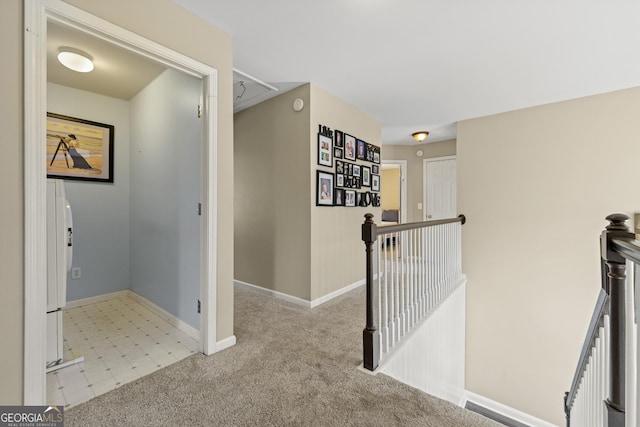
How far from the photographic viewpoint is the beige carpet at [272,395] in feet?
4.53

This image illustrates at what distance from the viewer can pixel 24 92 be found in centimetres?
123

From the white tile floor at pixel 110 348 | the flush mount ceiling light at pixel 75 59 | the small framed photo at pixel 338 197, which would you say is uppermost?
the flush mount ceiling light at pixel 75 59

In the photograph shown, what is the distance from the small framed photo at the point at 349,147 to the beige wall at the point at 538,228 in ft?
5.90

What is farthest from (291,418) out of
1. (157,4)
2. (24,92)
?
(157,4)

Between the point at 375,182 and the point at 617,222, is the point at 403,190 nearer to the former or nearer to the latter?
the point at 375,182

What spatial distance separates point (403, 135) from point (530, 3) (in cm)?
321

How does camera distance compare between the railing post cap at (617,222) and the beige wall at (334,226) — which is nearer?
the railing post cap at (617,222)

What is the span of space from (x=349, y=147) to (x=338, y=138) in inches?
10.2

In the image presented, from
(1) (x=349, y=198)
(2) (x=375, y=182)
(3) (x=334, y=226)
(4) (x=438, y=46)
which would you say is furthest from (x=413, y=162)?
(4) (x=438, y=46)

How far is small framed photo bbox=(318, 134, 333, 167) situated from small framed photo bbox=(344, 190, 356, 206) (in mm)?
476

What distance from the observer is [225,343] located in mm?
2049

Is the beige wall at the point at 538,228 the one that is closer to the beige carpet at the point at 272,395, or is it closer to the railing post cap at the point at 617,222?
the beige carpet at the point at 272,395

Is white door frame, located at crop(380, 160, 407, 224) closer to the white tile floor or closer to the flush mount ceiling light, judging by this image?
the white tile floor

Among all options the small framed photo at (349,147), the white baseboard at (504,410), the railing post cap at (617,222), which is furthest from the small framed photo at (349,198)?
the white baseboard at (504,410)
